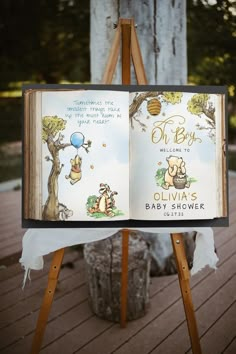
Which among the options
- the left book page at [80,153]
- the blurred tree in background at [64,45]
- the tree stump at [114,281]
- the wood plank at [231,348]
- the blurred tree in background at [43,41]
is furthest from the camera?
the blurred tree in background at [43,41]

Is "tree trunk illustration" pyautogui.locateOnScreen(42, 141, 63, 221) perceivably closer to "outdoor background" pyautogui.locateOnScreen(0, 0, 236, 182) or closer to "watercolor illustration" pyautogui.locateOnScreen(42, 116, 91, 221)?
"watercolor illustration" pyautogui.locateOnScreen(42, 116, 91, 221)

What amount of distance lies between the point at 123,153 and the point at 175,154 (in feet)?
0.57

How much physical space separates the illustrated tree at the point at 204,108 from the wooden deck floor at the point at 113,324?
2.97ft

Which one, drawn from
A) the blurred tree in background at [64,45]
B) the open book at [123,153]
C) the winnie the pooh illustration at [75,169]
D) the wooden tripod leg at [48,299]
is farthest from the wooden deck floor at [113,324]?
the blurred tree in background at [64,45]

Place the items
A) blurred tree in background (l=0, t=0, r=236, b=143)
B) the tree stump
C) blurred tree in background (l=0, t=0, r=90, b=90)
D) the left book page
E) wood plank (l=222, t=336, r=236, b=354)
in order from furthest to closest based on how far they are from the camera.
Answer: blurred tree in background (l=0, t=0, r=90, b=90)
blurred tree in background (l=0, t=0, r=236, b=143)
the tree stump
wood plank (l=222, t=336, r=236, b=354)
the left book page

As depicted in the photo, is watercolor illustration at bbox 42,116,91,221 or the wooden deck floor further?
the wooden deck floor

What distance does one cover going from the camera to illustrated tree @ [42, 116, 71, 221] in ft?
4.55

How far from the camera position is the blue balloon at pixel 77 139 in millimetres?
1393

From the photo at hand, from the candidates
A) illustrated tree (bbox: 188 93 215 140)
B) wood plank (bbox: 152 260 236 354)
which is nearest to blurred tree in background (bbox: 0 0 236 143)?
wood plank (bbox: 152 260 236 354)

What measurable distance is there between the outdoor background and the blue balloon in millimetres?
1588

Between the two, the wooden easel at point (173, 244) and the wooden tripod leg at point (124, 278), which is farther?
the wooden tripod leg at point (124, 278)

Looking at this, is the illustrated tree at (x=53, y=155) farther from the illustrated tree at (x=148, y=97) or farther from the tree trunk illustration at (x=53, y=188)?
the illustrated tree at (x=148, y=97)

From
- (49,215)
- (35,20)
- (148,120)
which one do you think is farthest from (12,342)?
(35,20)

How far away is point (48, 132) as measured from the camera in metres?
1.38
